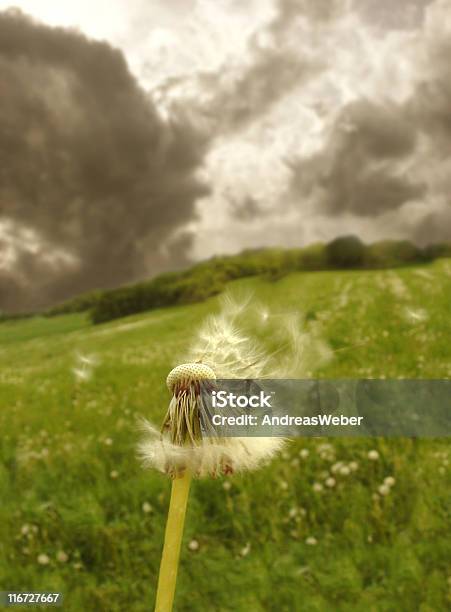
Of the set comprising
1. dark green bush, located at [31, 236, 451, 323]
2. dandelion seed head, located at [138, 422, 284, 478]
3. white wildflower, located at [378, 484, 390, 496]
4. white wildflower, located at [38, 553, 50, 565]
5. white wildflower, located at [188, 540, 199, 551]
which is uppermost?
dark green bush, located at [31, 236, 451, 323]

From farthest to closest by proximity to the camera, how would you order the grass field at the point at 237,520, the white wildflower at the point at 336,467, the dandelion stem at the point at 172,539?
the white wildflower at the point at 336,467
the grass field at the point at 237,520
the dandelion stem at the point at 172,539

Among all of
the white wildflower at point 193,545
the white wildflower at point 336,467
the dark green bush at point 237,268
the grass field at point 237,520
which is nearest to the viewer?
the grass field at point 237,520

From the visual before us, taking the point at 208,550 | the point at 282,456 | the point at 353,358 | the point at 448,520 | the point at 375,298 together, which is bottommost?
the point at 208,550

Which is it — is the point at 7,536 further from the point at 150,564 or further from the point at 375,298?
the point at 375,298

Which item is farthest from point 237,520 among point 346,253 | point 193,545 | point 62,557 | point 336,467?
point 346,253

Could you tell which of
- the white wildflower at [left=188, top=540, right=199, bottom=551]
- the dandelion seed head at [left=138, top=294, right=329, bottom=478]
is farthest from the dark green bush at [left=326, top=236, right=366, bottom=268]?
the dandelion seed head at [left=138, top=294, right=329, bottom=478]

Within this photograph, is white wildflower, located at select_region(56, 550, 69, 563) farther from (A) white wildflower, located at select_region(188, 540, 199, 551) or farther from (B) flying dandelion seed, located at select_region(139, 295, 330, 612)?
(B) flying dandelion seed, located at select_region(139, 295, 330, 612)

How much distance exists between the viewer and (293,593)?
116 inches

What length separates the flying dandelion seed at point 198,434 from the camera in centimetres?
126

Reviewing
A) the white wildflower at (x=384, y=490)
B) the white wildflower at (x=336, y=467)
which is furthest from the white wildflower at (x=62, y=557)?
the white wildflower at (x=384, y=490)

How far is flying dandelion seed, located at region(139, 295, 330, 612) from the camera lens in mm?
1257

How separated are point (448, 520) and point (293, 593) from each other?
0.91m

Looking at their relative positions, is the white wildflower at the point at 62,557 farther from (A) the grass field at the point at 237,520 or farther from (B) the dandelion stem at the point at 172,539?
(B) the dandelion stem at the point at 172,539

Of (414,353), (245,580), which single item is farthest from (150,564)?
(414,353)
